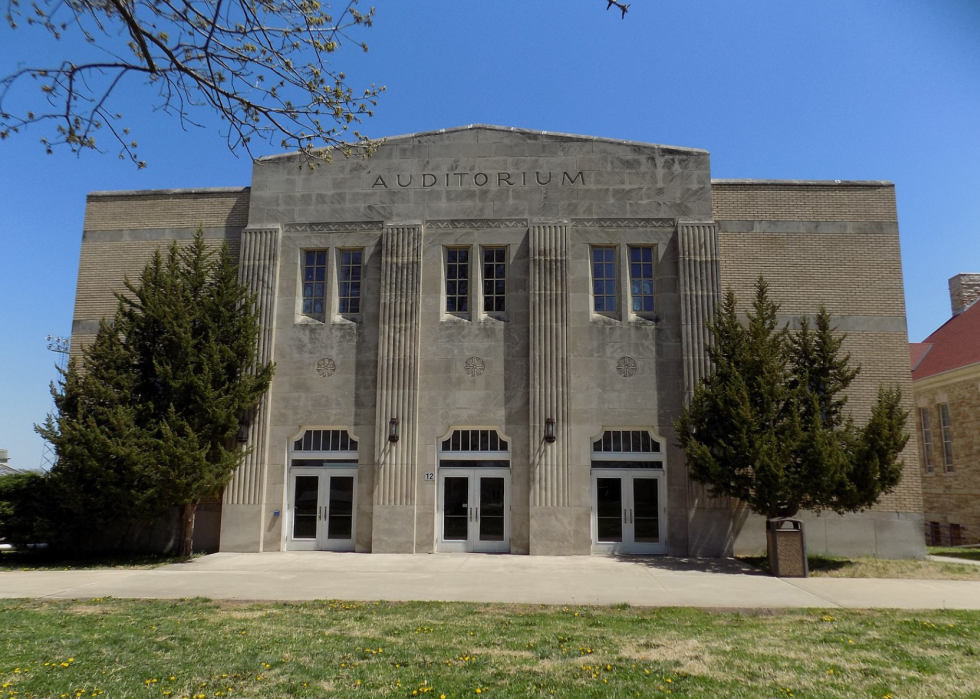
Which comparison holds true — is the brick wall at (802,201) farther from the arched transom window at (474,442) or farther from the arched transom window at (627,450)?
the arched transom window at (474,442)

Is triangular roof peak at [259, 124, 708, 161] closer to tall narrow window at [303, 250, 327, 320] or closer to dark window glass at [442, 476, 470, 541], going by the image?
tall narrow window at [303, 250, 327, 320]

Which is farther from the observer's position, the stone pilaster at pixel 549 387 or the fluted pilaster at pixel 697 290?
the fluted pilaster at pixel 697 290

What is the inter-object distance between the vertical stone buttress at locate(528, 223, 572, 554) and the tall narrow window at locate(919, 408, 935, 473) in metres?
18.2

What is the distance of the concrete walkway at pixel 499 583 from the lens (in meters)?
12.0

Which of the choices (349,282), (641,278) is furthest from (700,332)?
(349,282)

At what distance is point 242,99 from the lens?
309 inches

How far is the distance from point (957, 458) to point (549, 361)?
17.7 metres

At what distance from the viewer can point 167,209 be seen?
20.6 metres

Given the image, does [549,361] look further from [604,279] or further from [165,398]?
[165,398]

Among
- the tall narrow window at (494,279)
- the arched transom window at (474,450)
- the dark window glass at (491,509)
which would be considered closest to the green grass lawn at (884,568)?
the dark window glass at (491,509)

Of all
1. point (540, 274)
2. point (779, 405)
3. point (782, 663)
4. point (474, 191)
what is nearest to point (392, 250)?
point (474, 191)

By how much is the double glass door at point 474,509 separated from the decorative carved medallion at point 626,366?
12.8 ft

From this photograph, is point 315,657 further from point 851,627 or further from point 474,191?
point 474,191

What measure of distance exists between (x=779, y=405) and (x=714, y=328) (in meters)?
2.30
